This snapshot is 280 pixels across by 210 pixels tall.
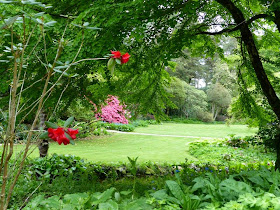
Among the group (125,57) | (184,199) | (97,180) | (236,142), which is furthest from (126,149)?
(125,57)

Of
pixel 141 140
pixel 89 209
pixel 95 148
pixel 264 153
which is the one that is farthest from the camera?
pixel 141 140

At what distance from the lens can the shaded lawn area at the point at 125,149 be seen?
7.67m

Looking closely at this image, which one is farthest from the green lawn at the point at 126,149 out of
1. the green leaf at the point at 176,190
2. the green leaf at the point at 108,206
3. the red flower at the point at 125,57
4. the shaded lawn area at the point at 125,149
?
the red flower at the point at 125,57

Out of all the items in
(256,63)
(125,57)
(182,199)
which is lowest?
(182,199)

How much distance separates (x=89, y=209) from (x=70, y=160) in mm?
3673

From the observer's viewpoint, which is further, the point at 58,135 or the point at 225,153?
the point at 225,153

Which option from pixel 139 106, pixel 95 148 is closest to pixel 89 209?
pixel 139 106

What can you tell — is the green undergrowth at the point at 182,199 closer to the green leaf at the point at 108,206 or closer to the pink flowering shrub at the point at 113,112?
the green leaf at the point at 108,206

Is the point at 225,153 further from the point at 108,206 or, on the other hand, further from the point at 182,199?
the point at 108,206

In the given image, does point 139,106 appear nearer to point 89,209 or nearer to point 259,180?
point 259,180

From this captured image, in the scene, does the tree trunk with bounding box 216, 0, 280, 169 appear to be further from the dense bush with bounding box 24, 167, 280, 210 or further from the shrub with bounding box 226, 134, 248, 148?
the shrub with bounding box 226, 134, 248, 148

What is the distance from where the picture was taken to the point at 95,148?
30.1ft

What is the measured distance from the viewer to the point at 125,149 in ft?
29.7

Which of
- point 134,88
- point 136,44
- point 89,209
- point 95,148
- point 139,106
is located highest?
point 136,44
